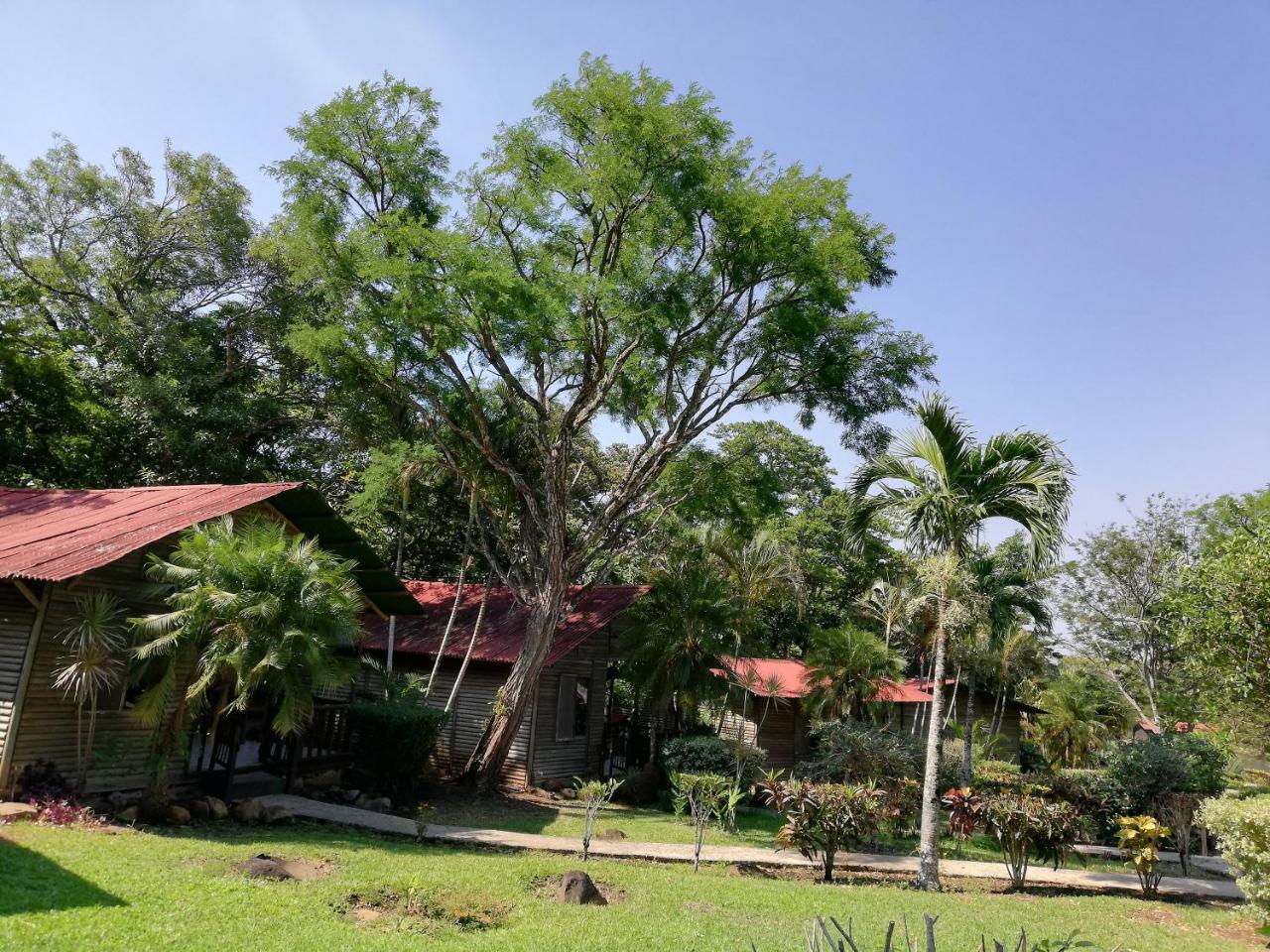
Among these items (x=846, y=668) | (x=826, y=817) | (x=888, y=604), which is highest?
(x=888, y=604)

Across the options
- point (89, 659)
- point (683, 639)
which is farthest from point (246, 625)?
point (683, 639)

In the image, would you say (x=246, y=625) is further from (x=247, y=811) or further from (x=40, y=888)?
(x=40, y=888)

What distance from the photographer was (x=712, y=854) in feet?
45.0

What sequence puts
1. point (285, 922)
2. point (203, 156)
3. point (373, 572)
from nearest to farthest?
point (285, 922) < point (373, 572) < point (203, 156)

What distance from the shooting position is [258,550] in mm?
11680

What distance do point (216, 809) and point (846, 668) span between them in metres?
16.4

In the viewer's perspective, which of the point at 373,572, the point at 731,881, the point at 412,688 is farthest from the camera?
the point at 412,688

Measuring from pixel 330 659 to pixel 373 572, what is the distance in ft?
15.4

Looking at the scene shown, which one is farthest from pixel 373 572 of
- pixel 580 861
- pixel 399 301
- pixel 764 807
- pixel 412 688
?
pixel 764 807

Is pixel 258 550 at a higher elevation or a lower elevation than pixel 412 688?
higher

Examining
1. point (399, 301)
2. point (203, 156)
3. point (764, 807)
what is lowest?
point (764, 807)

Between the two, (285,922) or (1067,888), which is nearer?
(285,922)

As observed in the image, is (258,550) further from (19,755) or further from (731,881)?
(731,881)

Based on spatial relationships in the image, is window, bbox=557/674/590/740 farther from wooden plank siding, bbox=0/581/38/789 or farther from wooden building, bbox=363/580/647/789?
wooden plank siding, bbox=0/581/38/789
